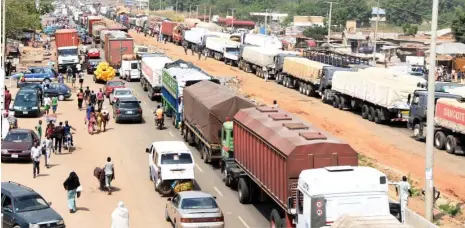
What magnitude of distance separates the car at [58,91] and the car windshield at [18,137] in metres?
18.5


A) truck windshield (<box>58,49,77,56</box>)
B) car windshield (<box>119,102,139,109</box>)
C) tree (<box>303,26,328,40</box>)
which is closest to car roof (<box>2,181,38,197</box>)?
car windshield (<box>119,102,139,109</box>)

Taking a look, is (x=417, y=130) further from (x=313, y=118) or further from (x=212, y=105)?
(x=212, y=105)

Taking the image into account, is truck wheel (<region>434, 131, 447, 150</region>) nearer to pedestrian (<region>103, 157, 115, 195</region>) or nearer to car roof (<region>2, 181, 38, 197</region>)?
pedestrian (<region>103, 157, 115, 195</region>)

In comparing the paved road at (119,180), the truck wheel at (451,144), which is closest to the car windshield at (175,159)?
the paved road at (119,180)

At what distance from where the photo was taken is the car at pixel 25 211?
790 inches

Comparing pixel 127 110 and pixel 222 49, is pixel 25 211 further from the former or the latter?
pixel 222 49

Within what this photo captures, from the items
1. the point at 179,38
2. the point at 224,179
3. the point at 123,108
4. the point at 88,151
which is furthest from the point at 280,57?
the point at 179,38

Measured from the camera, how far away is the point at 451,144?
3516 centimetres

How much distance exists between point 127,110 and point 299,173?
24.6 m

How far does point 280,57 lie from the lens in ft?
219

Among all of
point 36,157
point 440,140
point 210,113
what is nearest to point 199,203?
point 210,113

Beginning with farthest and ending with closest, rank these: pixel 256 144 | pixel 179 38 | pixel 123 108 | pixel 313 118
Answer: pixel 179 38 < pixel 313 118 < pixel 123 108 < pixel 256 144

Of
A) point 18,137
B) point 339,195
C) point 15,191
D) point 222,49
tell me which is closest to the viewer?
point 339,195

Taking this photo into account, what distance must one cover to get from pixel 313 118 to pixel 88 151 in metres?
16.0
